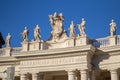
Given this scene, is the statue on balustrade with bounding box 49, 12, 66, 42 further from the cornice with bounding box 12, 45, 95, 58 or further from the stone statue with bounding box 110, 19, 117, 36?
the stone statue with bounding box 110, 19, 117, 36

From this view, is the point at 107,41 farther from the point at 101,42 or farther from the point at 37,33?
the point at 37,33

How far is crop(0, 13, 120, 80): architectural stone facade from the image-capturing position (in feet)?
98.1

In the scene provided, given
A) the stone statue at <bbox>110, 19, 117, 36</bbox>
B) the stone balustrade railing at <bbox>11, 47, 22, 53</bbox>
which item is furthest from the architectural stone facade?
the stone balustrade railing at <bbox>11, 47, 22, 53</bbox>

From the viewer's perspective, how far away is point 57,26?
110 feet

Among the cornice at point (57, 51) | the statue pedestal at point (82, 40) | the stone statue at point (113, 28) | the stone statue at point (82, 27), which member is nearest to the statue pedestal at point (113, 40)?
the stone statue at point (113, 28)

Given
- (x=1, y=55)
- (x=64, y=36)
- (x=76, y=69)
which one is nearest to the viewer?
(x=76, y=69)

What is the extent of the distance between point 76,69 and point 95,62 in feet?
7.18

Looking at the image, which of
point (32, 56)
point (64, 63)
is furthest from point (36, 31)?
point (64, 63)

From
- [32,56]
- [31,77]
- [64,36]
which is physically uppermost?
[64,36]

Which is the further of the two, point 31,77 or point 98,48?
point 31,77

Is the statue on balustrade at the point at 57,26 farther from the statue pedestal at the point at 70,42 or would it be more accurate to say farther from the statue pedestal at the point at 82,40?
the statue pedestal at the point at 82,40

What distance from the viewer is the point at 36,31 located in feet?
110

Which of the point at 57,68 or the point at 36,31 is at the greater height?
the point at 36,31

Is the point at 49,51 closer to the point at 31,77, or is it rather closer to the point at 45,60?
the point at 45,60
